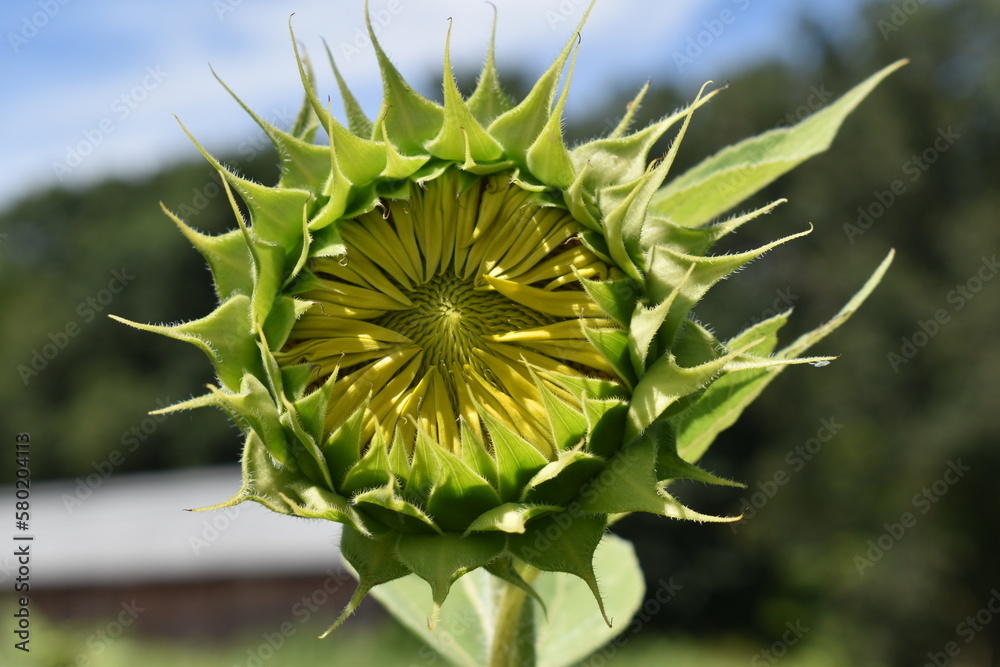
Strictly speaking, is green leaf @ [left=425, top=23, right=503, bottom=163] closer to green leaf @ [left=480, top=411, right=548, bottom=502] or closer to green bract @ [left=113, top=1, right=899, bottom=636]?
green bract @ [left=113, top=1, right=899, bottom=636]

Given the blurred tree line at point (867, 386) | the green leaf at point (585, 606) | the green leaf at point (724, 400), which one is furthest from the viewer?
the blurred tree line at point (867, 386)

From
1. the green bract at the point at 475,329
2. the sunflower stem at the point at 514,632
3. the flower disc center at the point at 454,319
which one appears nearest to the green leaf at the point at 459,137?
the green bract at the point at 475,329

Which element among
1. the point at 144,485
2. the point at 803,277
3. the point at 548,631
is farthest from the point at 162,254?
the point at 548,631

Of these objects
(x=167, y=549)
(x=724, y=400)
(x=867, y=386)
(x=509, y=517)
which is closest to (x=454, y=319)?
(x=509, y=517)

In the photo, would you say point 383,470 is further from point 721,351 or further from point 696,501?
point 696,501

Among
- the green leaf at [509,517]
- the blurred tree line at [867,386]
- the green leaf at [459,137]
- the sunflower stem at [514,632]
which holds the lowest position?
the blurred tree line at [867,386]

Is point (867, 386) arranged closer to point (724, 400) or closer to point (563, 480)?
point (724, 400)

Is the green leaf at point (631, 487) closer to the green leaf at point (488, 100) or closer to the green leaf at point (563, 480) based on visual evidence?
the green leaf at point (563, 480)
